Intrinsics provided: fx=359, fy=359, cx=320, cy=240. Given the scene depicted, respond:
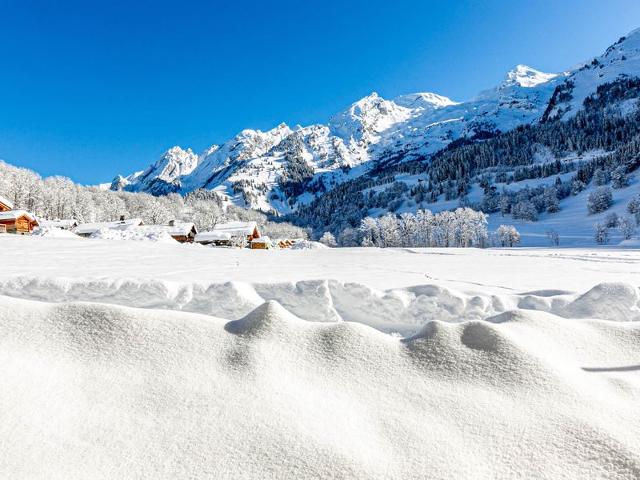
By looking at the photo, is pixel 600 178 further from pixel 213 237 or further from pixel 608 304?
pixel 608 304

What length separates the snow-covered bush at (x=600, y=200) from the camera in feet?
299

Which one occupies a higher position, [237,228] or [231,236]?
[237,228]

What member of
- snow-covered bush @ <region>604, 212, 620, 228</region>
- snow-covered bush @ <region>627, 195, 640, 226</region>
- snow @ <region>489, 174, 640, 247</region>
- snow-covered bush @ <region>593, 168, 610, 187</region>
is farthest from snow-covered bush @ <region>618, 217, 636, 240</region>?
snow-covered bush @ <region>593, 168, 610, 187</region>

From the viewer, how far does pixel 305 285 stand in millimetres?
5371

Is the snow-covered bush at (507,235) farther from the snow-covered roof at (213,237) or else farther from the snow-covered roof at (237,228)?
the snow-covered roof at (213,237)

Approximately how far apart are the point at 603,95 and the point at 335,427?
25597cm

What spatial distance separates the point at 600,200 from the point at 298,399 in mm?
114823

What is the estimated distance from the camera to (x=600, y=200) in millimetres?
91250

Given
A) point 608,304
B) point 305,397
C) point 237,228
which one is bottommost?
point 608,304

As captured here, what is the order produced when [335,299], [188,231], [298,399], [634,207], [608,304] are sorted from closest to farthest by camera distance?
[298,399] → [608,304] → [335,299] → [188,231] → [634,207]

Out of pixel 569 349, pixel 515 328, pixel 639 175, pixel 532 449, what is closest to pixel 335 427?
pixel 532 449

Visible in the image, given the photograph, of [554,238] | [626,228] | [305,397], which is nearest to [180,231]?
[305,397]

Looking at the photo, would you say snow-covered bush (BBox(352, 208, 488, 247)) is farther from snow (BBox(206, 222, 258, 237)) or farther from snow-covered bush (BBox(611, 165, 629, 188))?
snow-covered bush (BBox(611, 165, 629, 188))

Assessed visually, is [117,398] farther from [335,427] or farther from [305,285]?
[305,285]
